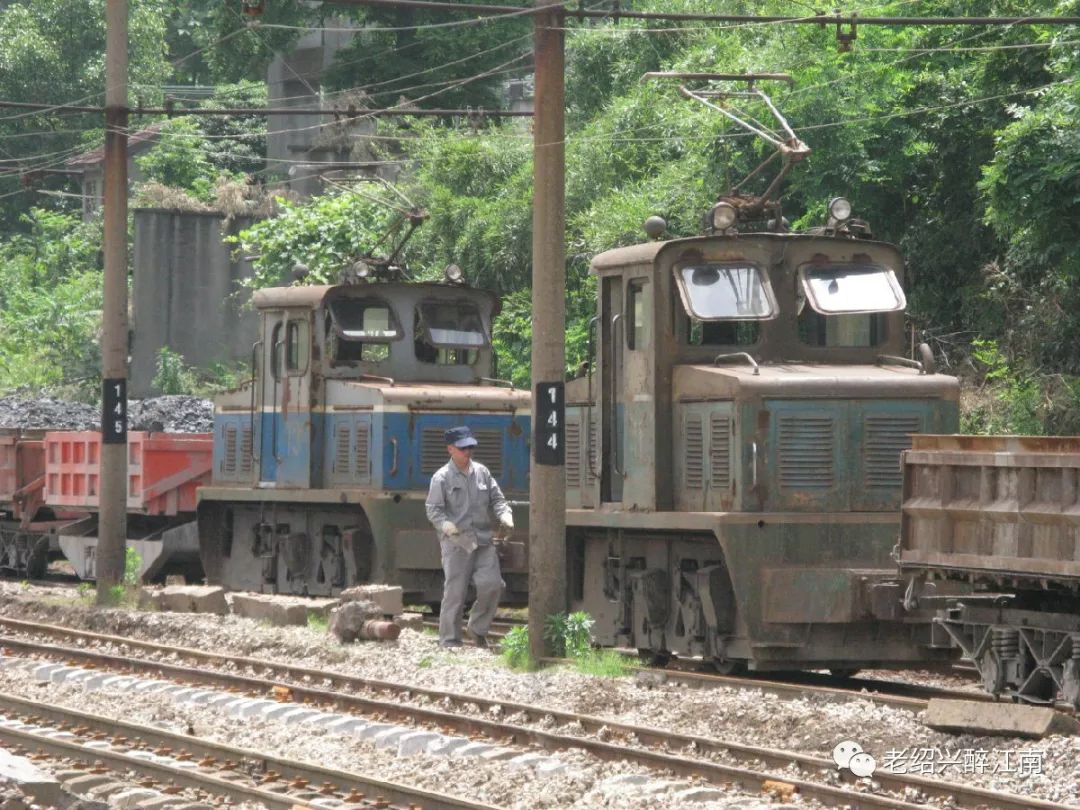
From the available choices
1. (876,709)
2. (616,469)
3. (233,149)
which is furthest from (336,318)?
(233,149)

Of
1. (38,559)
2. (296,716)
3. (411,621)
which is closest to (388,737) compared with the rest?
(296,716)

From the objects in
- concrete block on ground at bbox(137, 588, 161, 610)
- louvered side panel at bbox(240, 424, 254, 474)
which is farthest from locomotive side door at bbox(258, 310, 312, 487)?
concrete block on ground at bbox(137, 588, 161, 610)

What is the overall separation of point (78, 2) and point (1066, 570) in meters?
52.7

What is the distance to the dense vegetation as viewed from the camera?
768 inches

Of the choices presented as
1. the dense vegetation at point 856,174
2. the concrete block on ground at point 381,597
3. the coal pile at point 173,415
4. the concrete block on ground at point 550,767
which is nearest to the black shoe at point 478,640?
the concrete block on ground at point 381,597

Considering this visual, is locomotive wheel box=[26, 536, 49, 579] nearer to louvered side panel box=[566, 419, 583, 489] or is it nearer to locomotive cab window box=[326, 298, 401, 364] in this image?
locomotive cab window box=[326, 298, 401, 364]

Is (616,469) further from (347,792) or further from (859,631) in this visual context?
(347,792)

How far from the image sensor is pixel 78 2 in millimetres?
57656

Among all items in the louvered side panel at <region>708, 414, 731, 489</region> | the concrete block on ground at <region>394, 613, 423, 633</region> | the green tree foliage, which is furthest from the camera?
the green tree foliage

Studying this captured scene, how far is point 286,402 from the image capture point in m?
19.2

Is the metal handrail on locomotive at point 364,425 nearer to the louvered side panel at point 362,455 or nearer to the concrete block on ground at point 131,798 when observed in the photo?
the louvered side panel at point 362,455

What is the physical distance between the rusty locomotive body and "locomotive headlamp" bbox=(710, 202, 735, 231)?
0.04 meters

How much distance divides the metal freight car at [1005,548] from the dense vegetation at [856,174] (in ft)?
26.2

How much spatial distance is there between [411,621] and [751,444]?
250 inches
